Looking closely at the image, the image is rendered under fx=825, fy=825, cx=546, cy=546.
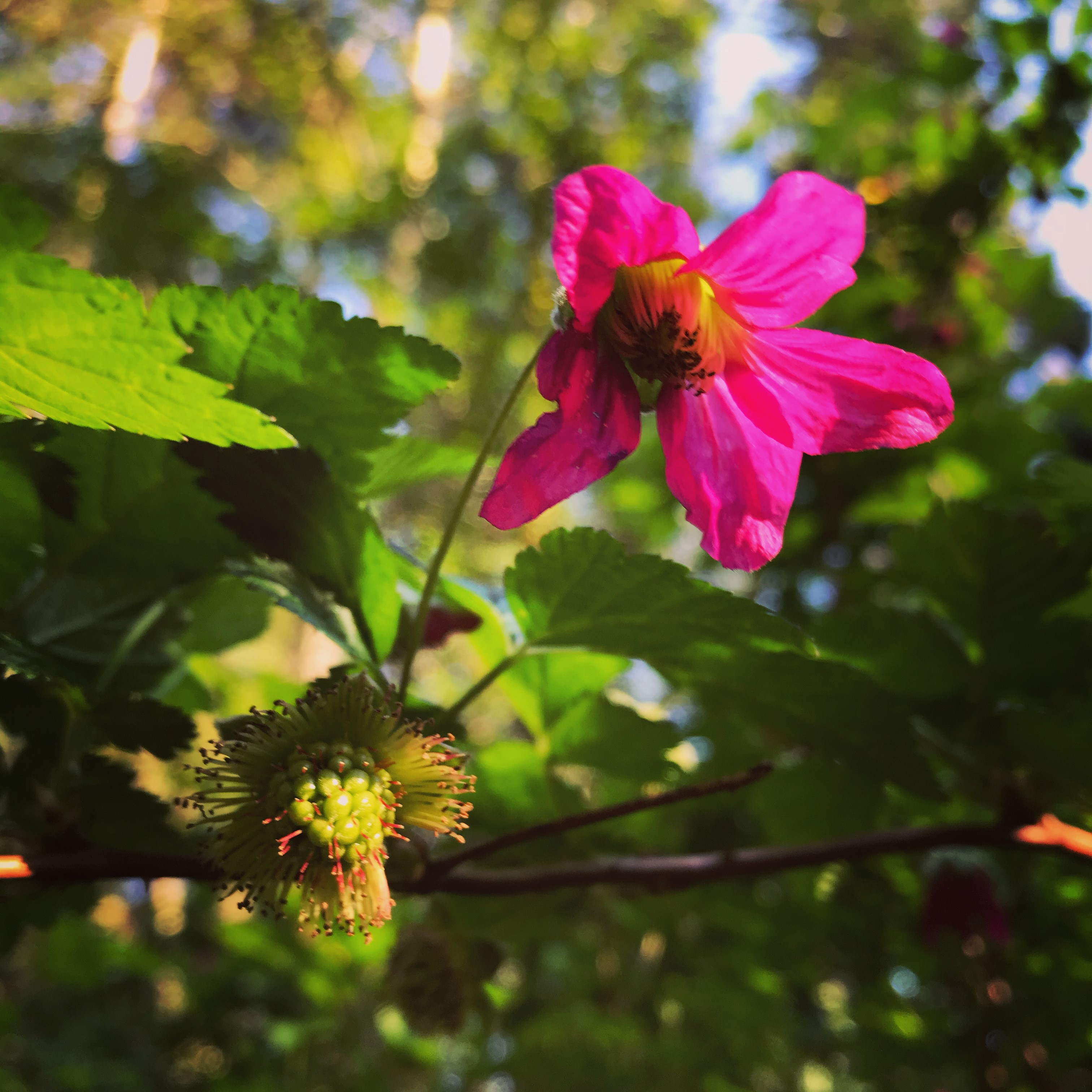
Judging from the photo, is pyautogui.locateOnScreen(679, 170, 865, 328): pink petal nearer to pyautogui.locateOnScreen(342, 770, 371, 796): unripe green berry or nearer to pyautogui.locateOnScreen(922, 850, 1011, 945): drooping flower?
pyautogui.locateOnScreen(342, 770, 371, 796): unripe green berry

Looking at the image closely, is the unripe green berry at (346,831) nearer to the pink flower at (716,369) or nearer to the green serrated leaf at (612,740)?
the pink flower at (716,369)

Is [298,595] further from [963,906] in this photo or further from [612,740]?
[963,906]

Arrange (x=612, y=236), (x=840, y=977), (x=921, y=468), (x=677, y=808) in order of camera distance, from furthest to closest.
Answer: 1. (x=840, y=977)
2. (x=921, y=468)
3. (x=677, y=808)
4. (x=612, y=236)

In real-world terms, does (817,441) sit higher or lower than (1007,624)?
higher

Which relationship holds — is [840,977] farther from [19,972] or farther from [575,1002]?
[19,972]

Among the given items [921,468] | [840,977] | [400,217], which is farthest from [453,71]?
[840,977]

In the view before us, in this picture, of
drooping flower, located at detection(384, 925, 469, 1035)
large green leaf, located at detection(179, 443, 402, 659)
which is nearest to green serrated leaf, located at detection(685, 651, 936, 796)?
large green leaf, located at detection(179, 443, 402, 659)
